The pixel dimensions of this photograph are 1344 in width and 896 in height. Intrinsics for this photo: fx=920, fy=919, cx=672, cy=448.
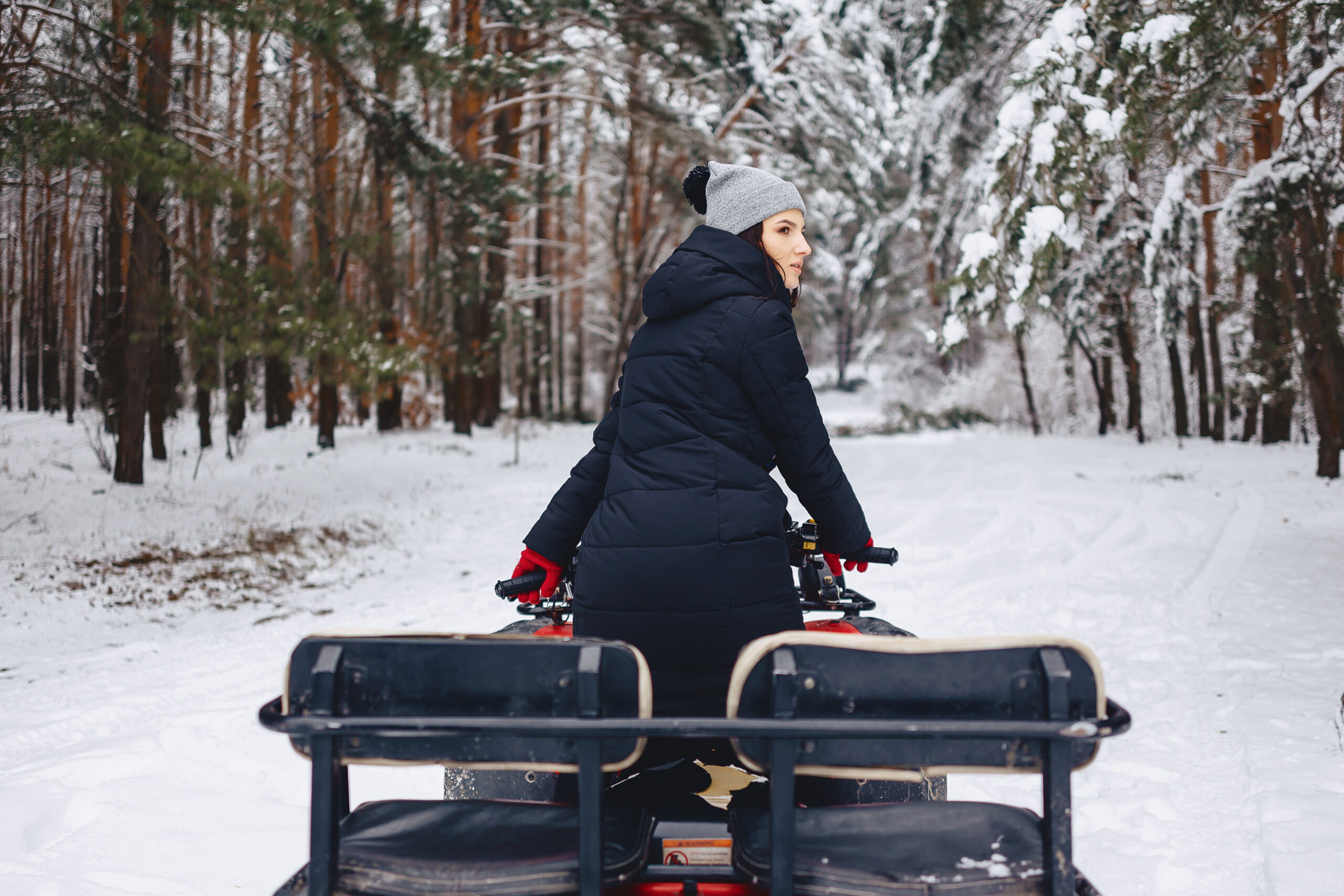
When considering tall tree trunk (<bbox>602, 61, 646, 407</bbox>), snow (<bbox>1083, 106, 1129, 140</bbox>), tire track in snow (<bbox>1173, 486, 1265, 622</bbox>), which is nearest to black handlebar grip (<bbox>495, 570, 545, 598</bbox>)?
snow (<bbox>1083, 106, 1129, 140</bbox>)

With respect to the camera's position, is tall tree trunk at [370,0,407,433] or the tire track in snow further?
tall tree trunk at [370,0,407,433]

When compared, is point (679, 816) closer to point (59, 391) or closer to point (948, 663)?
point (948, 663)

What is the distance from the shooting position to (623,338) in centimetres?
2203

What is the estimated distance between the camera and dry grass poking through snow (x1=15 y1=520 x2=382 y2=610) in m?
8.05

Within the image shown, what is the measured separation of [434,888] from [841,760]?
830mm

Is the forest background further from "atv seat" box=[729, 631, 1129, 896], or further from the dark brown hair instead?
"atv seat" box=[729, 631, 1129, 896]

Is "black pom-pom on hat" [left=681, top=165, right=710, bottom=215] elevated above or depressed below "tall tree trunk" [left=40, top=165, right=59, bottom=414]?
below

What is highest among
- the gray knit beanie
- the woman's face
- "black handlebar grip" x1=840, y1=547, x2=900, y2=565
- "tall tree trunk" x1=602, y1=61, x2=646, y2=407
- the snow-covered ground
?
"tall tree trunk" x1=602, y1=61, x2=646, y2=407

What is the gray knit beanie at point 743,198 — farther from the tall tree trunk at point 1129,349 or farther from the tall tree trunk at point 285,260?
the tall tree trunk at point 1129,349

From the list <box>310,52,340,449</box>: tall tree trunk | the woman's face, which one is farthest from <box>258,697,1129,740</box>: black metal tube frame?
<box>310,52,340,449</box>: tall tree trunk

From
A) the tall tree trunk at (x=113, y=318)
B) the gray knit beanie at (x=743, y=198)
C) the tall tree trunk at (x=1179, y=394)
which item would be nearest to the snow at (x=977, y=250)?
the gray knit beanie at (x=743, y=198)

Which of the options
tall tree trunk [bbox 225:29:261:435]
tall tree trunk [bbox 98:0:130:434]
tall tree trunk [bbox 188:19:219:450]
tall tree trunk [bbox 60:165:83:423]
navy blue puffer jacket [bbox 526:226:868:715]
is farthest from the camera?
tall tree trunk [bbox 60:165:83:423]

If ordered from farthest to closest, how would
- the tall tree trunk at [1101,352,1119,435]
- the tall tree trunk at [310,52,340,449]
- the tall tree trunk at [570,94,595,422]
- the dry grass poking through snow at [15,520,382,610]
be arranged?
the tall tree trunk at [570,94,595,422] < the tall tree trunk at [1101,352,1119,435] < the tall tree trunk at [310,52,340,449] < the dry grass poking through snow at [15,520,382,610]

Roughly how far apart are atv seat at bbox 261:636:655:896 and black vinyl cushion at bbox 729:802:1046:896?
12.5 inches
